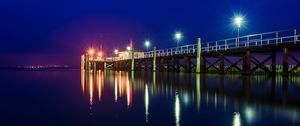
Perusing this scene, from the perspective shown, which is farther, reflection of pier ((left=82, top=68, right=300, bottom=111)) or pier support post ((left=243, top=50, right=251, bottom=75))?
pier support post ((left=243, top=50, right=251, bottom=75))

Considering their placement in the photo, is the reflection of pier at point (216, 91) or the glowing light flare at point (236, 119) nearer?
the glowing light flare at point (236, 119)

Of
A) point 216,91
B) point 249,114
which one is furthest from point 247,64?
point 249,114

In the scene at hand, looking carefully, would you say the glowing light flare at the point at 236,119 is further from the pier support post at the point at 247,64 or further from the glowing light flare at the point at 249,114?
the pier support post at the point at 247,64

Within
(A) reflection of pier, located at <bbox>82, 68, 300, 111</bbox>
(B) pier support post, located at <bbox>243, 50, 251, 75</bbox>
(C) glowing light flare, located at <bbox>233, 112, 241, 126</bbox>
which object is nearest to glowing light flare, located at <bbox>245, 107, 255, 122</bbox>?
(C) glowing light flare, located at <bbox>233, 112, 241, 126</bbox>

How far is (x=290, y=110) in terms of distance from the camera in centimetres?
927

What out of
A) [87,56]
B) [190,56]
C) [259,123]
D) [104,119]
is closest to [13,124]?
[104,119]

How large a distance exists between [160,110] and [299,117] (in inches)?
150

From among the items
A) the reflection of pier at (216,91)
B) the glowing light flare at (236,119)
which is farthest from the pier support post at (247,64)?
the glowing light flare at (236,119)

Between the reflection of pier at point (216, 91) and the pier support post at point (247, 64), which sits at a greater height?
the pier support post at point (247, 64)

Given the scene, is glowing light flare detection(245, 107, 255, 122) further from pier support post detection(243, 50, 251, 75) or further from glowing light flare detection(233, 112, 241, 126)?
pier support post detection(243, 50, 251, 75)

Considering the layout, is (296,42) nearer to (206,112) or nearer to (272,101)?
(272,101)

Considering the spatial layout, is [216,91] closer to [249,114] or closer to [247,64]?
[249,114]

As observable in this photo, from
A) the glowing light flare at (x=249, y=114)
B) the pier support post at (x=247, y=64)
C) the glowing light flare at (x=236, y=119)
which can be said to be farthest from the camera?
the pier support post at (x=247, y=64)

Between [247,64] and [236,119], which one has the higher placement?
[247,64]
